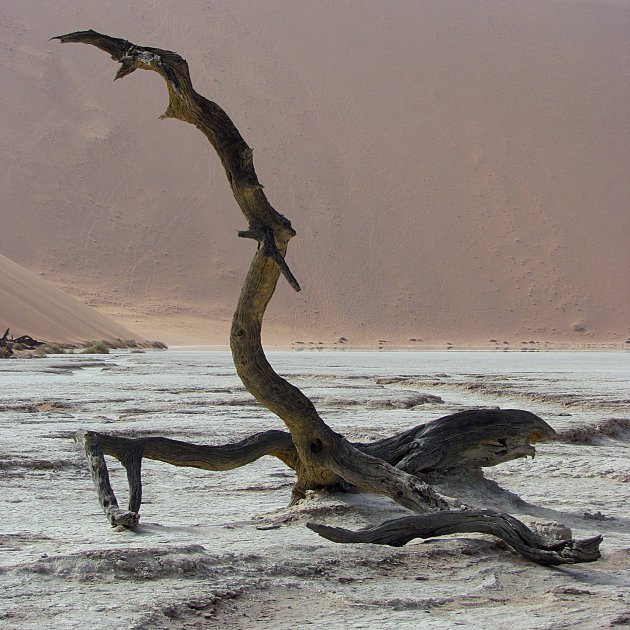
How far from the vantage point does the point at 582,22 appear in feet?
246

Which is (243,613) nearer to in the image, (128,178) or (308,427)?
(308,427)

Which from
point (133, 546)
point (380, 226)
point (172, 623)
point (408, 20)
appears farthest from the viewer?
point (408, 20)

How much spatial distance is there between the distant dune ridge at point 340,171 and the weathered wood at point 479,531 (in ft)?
122

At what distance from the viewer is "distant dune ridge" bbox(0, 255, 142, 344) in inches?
924

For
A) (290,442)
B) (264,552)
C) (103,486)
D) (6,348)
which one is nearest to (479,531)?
(264,552)

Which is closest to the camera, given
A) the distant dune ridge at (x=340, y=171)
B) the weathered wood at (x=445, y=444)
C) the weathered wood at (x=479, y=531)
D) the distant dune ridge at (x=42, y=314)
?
the weathered wood at (x=479, y=531)

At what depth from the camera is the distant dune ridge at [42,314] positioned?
2347cm

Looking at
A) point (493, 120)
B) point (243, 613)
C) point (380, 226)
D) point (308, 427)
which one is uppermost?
point (493, 120)

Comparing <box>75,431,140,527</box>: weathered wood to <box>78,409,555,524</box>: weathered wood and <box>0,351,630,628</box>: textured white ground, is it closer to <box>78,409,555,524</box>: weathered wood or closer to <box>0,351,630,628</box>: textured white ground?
<box>0,351,630,628</box>: textured white ground

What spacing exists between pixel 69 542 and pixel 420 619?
51.0 inches

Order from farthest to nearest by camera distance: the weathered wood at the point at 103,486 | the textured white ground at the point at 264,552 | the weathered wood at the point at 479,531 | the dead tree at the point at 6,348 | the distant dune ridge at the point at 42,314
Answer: the distant dune ridge at the point at 42,314, the dead tree at the point at 6,348, the weathered wood at the point at 103,486, the weathered wood at the point at 479,531, the textured white ground at the point at 264,552

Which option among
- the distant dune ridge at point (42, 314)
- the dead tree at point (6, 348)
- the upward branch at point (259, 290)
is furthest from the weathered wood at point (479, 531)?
the distant dune ridge at point (42, 314)

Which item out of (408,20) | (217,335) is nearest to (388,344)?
(217,335)

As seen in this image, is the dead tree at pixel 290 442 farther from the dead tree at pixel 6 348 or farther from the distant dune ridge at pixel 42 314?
the distant dune ridge at pixel 42 314
